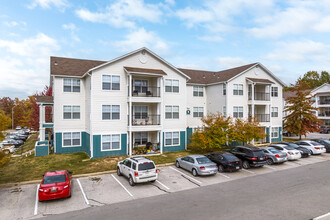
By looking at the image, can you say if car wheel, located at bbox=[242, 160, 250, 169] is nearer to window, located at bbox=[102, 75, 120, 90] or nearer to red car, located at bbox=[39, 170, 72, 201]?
red car, located at bbox=[39, 170, 72, 201]

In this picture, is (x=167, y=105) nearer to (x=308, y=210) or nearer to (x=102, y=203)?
(x=102, y=203)

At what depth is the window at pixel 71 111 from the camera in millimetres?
22828

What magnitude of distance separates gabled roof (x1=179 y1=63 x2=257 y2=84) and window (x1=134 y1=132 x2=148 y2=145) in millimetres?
9864

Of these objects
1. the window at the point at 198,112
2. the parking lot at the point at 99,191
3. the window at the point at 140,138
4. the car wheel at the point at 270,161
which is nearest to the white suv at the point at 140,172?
the parking lot at the point at 99,191

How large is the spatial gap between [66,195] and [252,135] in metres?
18.8

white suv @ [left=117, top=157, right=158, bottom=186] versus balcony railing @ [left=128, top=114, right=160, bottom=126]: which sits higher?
balcony railing @ [left=128, top=114, right=160, bottom=126]

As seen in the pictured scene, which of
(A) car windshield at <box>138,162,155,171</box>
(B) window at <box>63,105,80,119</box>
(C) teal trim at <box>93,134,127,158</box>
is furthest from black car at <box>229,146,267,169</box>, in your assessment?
(B) window at <box>63,105,80,119</box>

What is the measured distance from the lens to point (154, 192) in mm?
12297

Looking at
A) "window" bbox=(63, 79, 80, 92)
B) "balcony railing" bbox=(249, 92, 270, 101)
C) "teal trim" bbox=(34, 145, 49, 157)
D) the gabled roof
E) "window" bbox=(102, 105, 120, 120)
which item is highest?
the gabled roof

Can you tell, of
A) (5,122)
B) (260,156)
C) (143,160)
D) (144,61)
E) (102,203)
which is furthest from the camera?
(144,61)

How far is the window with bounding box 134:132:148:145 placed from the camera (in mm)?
23759

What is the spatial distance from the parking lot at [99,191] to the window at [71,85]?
11629mm

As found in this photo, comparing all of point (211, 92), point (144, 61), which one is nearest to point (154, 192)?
point (144, 61)

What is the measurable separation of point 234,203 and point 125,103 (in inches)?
571
